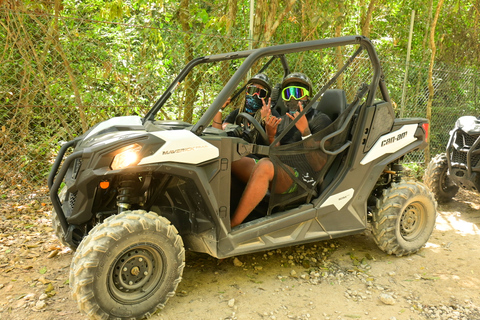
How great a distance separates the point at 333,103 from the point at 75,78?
3.19 m

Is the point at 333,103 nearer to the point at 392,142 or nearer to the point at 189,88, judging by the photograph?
the point at 392,142

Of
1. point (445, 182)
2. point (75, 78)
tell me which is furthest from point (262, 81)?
point (445, 182)

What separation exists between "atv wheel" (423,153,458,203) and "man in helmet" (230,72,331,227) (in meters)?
3.04

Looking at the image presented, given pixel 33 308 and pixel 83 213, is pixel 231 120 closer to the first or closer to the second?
pixel 83 213

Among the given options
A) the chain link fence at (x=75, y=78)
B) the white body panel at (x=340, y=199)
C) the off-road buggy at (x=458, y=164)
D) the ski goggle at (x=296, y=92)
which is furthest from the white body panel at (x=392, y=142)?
the chain link fence at (x=75, y=78)

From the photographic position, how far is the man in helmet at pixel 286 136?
3111mm

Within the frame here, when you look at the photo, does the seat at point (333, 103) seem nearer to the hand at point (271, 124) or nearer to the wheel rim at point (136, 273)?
the hand at point (271, 124)

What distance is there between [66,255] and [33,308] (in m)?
0.89

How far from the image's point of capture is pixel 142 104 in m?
5.56

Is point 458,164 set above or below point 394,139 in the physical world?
below

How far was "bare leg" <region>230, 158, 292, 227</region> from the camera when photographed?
310 cm

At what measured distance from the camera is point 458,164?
5.30 m

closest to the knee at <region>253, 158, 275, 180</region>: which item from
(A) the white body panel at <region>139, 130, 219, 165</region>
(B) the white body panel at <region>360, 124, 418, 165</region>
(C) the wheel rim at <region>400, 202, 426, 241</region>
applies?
(A) the white body panel at <region>139, 130, 219, 165</region>

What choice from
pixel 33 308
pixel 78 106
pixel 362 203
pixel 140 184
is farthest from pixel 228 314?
pixel 78 106
